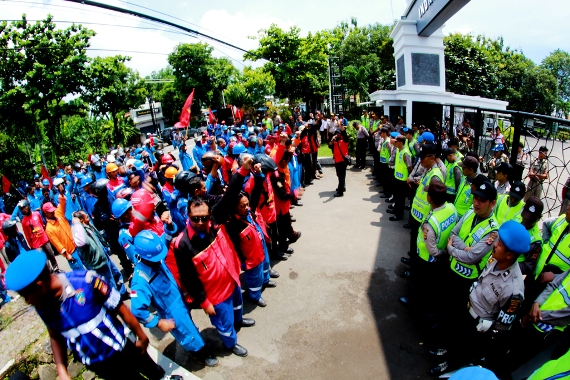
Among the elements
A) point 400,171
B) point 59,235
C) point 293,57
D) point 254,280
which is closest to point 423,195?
point 400,171

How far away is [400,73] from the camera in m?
13.3

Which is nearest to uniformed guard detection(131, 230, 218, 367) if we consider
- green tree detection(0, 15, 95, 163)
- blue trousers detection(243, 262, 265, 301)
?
blue trousers detection(243, 262, 265, 301)

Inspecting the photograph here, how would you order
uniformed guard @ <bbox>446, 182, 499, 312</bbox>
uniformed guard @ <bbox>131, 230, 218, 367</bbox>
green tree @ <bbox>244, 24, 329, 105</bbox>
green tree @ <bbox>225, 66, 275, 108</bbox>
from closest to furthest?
uniformed guard @ <bbox>131, 230, 218, 367</bbox>, uniformed guard @ <bbox>446, 182, 499, 312</bbox>, green tree @ <bbox>244, 24, 329, 105</bbox>, green tree @ <bbox>225, 66, 275, 108</bbox>

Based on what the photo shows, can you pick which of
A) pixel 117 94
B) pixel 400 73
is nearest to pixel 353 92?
pixel 400 73

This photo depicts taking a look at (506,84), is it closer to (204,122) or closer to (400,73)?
(400,73)

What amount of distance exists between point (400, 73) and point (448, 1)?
491 centimetres

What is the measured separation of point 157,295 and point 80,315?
754 millimetres

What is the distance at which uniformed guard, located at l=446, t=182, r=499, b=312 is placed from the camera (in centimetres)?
282

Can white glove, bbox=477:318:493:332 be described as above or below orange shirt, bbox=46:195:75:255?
below

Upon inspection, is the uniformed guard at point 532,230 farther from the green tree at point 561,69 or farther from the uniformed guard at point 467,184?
the green tree at point 561,69

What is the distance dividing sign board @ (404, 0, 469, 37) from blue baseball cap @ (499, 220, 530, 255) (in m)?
8.60

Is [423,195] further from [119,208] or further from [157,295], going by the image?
[119,208]

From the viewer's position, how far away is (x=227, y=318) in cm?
329

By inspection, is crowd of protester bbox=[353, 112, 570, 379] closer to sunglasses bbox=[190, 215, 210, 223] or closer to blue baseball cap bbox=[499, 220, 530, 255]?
blue baseball cap bbox=[499, 220, 530, 255]
